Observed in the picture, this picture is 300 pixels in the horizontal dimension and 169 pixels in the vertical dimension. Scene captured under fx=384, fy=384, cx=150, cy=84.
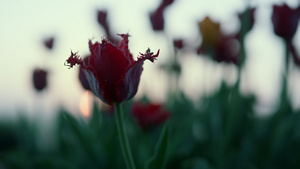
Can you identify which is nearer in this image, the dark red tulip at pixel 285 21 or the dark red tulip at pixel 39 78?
the dark red tulip at pixel 285 21

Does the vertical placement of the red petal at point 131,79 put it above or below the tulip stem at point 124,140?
above

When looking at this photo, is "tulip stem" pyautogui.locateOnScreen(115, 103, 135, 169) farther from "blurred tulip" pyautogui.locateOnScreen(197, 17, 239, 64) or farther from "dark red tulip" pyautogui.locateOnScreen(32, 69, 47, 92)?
"dark red tulip" pyautogui.locateOnScreen(32, 69, 47, 92)

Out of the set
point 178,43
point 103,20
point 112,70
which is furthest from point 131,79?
point 178,43

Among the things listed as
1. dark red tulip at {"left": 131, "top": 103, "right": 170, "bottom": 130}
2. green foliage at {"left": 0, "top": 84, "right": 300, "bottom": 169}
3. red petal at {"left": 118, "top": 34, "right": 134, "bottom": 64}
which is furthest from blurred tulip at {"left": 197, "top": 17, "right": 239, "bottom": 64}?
red petal at {"left": 118, "top": 34, "right": 134, "bottom": 64}

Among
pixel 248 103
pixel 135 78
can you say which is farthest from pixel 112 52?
pixel 248 103

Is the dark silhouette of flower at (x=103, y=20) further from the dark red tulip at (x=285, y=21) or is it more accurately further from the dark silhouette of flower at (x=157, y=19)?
the dark red tulip at (x=285, y=21)

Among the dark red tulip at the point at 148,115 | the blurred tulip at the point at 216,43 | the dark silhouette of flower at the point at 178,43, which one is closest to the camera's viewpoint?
the dark red tulip at the point at 148,115

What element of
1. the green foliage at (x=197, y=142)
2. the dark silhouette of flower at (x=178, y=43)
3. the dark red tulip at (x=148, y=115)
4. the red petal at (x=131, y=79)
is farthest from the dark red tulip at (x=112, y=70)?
the dark silhouette of flower at (x=178, y=43)
